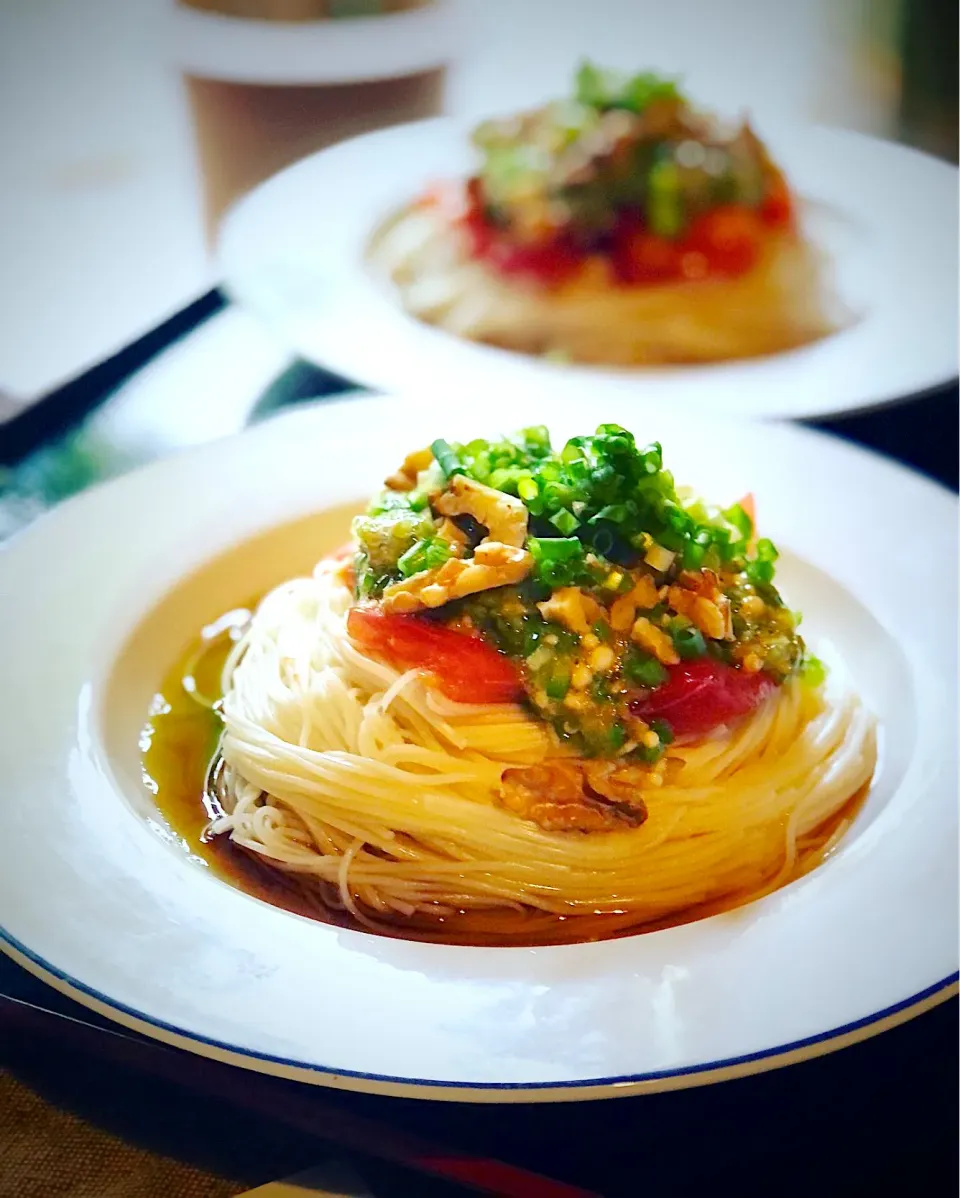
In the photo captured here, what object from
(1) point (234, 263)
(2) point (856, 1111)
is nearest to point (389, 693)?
(2) point (856, 1111)

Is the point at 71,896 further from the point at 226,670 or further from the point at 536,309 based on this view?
the point at 536,309

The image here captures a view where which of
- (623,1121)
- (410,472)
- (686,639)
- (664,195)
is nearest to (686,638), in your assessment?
(686,639)

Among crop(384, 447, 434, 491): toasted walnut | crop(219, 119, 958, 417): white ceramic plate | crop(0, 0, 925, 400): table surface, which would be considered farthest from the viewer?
crop(0, 0, 925, 400): table surface

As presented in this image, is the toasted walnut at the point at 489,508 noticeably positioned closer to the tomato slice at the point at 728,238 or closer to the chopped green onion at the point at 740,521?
the chopped green onion at the point at 740,521

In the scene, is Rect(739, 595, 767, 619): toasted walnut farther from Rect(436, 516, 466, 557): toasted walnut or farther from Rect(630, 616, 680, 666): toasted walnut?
Rect(436, 516, 466, 557): toasted walnut

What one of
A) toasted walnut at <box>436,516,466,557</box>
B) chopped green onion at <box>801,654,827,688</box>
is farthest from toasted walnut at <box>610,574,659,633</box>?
chopped green onion at <box>801,654,827,688</box>

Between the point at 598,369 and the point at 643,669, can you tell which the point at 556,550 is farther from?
the point at 598,369
